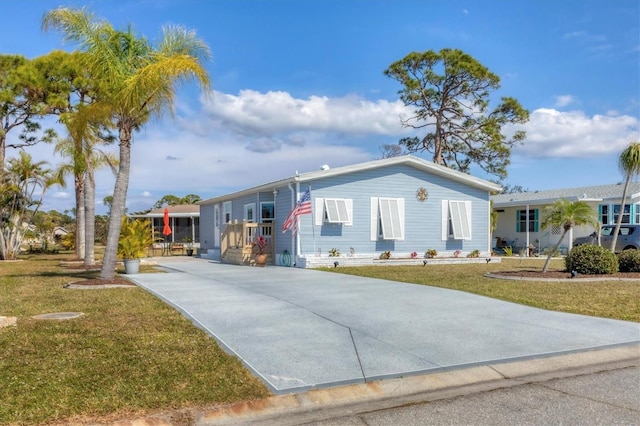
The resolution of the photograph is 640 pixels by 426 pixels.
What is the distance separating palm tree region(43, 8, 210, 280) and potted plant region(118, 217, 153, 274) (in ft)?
6.47

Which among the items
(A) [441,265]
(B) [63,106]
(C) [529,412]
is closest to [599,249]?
(A) [441,265]

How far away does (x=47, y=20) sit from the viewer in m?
11.9

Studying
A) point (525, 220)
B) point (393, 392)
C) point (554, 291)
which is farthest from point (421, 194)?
point (393, 392)

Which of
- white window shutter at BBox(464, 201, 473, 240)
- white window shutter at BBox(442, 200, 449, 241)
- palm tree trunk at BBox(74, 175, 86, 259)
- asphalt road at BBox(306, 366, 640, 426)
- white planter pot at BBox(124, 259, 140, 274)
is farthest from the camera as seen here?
palm tree trunk at BBox(74, 175, 86, 259)

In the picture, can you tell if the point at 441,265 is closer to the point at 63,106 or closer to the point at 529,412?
the point at 529,412

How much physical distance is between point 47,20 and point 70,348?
940cm

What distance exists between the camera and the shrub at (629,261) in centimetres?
1392

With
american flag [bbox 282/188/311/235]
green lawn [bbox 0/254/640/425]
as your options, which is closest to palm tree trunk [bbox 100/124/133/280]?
green lawn [bbox 0/254/640/425]

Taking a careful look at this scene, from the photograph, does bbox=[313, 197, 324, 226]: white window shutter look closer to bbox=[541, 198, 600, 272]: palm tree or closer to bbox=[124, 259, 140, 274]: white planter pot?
bbox=[124, 259, 140, 274]: white planter pot

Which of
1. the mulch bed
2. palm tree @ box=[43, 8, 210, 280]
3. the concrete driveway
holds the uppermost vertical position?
palm tree @ box=[43, 8, 210, 280]

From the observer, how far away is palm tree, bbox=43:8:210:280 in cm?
1148

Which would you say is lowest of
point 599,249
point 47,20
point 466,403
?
point 466,403

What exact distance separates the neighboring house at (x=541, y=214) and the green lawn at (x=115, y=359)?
17.0 metres

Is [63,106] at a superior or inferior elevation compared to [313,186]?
superior
